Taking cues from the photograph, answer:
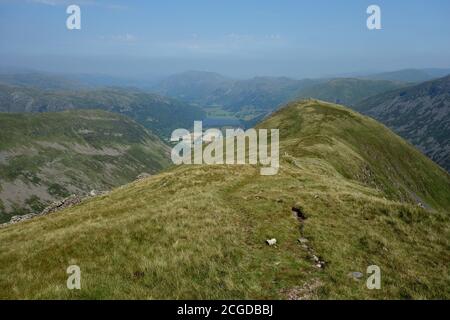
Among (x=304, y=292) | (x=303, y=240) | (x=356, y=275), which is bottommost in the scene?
(x=356, y=275)

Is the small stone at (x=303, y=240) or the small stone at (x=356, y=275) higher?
the small stone at (x=303, y=240)

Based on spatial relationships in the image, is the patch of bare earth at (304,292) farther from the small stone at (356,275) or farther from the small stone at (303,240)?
the small stone at (303,240)

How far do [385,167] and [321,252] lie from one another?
10609cm

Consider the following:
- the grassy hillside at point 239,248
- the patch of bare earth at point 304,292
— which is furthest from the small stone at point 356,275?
the patch of bare earth at point 304,292

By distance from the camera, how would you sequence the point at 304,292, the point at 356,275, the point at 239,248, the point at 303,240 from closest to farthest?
the point at 304,292 < the point at 356,275 < the point at 239,248 < the point at 303,240

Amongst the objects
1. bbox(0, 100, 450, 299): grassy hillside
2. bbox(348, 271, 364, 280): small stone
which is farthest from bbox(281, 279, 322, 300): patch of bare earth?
bbox(348, 271, 364, 280): small stone

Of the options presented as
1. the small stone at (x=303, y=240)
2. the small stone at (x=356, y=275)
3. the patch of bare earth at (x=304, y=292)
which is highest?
the small stone at (x=303, y=240)

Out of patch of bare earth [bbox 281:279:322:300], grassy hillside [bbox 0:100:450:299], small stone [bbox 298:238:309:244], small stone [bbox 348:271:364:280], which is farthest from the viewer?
small stone [bbox 298:238:309:244]

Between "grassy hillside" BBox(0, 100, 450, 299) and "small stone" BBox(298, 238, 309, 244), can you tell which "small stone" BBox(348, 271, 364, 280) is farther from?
"small stone" BBox(298, 238, 309, 244)

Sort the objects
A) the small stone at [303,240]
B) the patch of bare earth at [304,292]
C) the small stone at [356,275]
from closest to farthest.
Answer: the patch of bare earth at [304,292]
the small stone at [356,275]
the small stone at [303,240]

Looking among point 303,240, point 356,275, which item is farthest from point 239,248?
point 356,275

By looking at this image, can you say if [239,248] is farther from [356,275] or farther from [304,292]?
[356,275]

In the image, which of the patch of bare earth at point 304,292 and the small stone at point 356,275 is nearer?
the patch of bare earth at point 304,292

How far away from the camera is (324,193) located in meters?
36.2
